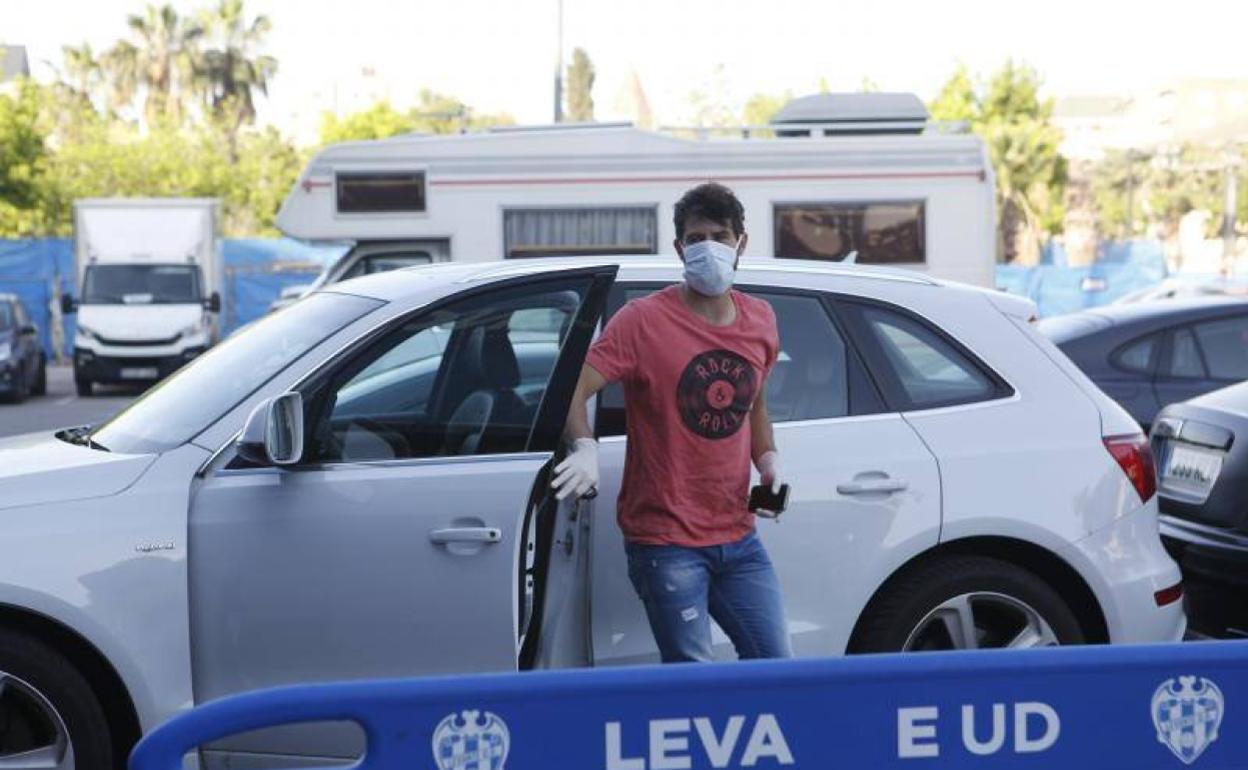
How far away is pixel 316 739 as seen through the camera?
14.0 ft

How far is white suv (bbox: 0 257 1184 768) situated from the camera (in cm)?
426

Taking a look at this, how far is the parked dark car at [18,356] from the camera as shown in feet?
72.1

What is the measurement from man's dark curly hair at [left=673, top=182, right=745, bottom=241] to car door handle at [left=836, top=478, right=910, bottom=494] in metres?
0.94

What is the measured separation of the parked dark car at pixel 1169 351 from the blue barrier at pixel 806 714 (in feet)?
24.2

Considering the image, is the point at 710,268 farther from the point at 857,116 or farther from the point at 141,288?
the point at 141,288

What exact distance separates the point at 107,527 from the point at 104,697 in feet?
1.51

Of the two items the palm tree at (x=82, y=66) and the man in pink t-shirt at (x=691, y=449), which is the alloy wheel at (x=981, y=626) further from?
the palm tree at (x=82, y=66)

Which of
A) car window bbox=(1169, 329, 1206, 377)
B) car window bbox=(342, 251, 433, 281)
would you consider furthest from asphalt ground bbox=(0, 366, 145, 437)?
car window bbox=(1169, 329, 1206, 377)

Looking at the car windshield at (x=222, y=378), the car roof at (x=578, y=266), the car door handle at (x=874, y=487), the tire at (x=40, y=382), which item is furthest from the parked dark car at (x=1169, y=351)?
the tire at (x=40, y=382)

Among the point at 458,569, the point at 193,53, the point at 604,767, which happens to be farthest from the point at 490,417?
the point at 193,53

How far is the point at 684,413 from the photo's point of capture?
402cm

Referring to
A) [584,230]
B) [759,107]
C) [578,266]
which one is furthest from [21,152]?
[759,107]

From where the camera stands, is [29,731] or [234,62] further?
[234,62]

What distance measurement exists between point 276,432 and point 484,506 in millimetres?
589
